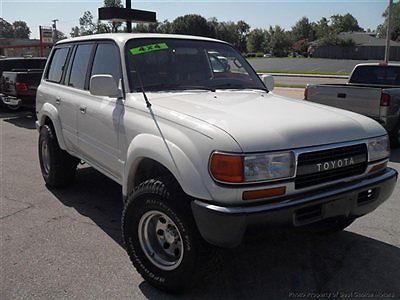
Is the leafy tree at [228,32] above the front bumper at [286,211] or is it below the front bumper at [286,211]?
above

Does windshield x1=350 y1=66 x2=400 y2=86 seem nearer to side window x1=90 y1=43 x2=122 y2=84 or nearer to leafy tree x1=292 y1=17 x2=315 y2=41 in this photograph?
side window x1=90 y1=43 x2=122 y2=84

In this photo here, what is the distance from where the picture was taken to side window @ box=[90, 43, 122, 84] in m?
4.05

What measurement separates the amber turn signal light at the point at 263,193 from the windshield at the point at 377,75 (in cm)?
785

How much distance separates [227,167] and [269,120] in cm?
58

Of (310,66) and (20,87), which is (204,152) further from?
(310,66)

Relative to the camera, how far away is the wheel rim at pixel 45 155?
566 cm

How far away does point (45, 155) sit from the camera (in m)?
5.82

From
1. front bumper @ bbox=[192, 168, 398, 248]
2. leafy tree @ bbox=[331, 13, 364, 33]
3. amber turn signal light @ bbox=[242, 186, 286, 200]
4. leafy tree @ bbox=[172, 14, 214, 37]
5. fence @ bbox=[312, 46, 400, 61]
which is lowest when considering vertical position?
front bumper @ bbox=[192, 168, 398, 248]

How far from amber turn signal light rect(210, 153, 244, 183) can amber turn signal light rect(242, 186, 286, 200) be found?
108 millimetres

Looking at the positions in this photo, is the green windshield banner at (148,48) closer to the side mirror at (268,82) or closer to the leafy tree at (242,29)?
the side mirror at (268,82)

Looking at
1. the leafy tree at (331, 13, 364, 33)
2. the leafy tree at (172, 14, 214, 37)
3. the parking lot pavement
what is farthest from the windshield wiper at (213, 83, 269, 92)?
the leafy tree at (331, 13, 364, 33)

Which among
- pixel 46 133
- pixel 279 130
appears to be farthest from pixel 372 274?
pixel 46 133

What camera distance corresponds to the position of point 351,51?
7288 centimetres

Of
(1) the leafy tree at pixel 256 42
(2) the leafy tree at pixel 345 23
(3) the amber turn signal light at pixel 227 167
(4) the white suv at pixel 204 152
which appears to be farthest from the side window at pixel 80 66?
(2) the leafy tree at pixel 345 23
